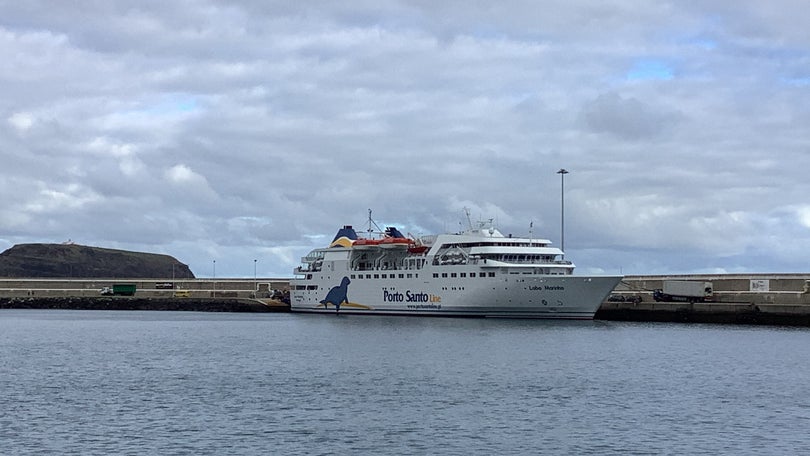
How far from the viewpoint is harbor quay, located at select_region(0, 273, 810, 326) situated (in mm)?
77375

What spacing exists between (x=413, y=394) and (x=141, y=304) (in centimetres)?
9263

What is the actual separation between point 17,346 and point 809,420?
45.8 meters

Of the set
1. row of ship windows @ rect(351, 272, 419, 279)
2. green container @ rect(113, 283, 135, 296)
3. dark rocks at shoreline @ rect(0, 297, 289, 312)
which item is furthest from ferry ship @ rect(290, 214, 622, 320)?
green container @ rect(113, 283, 135, 296)

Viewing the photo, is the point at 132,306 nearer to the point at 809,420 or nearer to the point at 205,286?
the point at 205,286

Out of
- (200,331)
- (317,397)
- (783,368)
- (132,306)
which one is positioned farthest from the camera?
(132,306)

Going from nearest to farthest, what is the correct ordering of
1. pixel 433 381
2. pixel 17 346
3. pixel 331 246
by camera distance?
1. pixel 433 381
2. pixel 17 346
3. pixel 331 246

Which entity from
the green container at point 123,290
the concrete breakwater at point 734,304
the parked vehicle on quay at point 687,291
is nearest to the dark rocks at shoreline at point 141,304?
the green container at point 123,290

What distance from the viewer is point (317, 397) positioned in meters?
36.9

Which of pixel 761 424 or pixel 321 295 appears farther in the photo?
pixel 321 295

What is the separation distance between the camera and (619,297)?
9038 centimetres

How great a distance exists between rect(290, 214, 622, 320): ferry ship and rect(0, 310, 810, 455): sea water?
11267 millimetres

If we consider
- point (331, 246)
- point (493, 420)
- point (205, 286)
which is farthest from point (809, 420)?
point (205, 286)

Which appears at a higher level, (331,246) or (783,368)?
(331,246)

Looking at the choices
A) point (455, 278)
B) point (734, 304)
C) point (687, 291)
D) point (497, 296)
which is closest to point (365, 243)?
point (455, 278)
